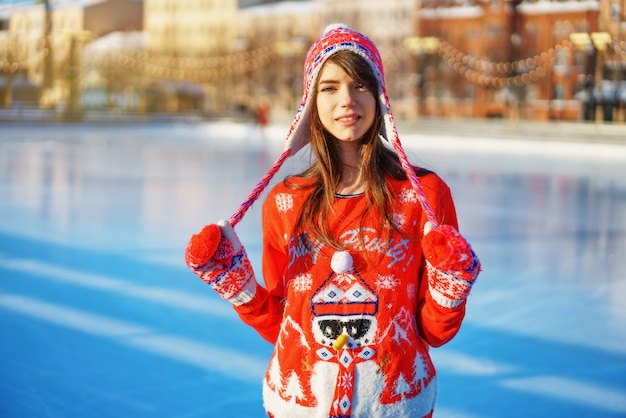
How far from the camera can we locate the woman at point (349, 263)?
4.33 ft

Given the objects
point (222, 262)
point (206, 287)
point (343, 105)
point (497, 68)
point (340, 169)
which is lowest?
point (206, 287)

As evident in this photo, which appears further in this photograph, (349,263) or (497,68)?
(497,68)

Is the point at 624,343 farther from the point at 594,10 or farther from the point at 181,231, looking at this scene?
the point at 594,10

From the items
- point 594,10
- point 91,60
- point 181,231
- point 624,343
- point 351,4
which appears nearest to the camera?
point 624,343

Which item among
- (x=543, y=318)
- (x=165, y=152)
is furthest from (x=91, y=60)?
(x=543, y=318)

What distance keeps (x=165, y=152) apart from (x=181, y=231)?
852cm

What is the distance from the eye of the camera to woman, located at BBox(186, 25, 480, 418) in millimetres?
1318

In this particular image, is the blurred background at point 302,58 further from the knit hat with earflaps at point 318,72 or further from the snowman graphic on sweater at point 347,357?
the snowman graphic on sweater at point 347,357

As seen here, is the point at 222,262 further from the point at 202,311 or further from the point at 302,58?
the point at 302,58

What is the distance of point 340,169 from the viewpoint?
1.41 m

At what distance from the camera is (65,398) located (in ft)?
8.39

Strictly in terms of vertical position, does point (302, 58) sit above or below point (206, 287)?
above

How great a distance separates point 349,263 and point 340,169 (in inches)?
7.3

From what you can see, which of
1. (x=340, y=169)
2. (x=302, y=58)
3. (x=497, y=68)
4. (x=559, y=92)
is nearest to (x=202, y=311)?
(x=340, y=169)
